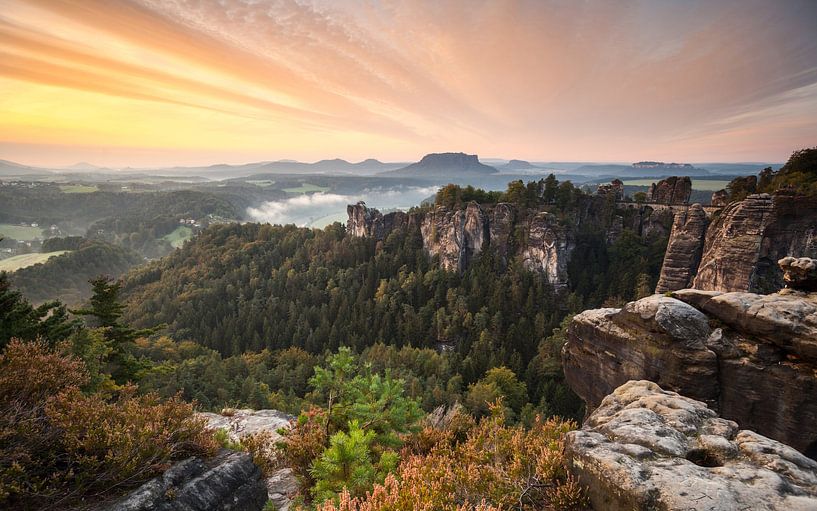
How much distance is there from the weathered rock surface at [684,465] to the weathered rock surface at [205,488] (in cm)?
958

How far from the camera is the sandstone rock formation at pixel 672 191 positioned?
64.6 metres

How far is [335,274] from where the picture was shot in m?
91.0

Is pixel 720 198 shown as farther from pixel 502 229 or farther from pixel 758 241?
pixel 502 229

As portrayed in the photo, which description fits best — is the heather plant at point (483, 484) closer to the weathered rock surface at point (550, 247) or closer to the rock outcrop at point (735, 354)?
the rock outcrop at point (735, 354)

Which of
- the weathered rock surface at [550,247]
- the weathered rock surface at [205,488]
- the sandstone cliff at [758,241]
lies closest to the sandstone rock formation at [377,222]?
the weathered rock surface at [550,247]

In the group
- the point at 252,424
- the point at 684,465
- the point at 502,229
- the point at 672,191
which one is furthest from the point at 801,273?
the point at 672,191

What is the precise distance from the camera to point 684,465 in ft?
24.2

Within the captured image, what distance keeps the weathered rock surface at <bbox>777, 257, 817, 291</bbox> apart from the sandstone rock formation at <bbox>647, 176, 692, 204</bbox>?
6255 centimetres

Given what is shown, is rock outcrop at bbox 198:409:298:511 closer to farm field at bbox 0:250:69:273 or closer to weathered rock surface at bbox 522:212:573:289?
weathered rock surface at bbox 522:212:573:289

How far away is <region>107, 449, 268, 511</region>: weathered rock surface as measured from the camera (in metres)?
8.37

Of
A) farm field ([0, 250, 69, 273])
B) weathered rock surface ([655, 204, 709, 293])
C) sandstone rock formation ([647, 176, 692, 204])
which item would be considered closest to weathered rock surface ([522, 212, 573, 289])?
weathered rock surface ([655, 204, 709, 293])

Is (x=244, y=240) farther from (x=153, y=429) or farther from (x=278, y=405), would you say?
(x=153, y=429)

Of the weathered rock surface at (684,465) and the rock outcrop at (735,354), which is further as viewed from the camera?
the rock outcrop at (735,354)

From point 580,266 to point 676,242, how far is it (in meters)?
26.4
